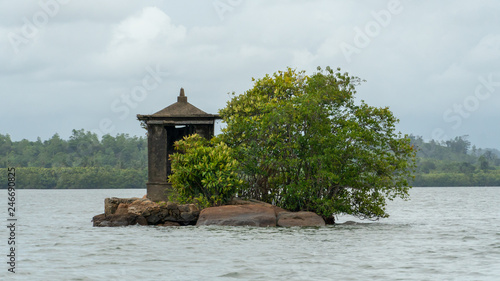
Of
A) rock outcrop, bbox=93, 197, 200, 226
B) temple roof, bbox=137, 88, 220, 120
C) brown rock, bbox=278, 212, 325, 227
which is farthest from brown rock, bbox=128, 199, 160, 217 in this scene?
brown rock, bbox=278, 212, 325, 227

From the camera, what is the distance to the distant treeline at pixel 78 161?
108 meters

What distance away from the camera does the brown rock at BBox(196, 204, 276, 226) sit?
26.3 metres

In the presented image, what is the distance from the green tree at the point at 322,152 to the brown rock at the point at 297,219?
81cm

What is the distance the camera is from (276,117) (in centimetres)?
2744

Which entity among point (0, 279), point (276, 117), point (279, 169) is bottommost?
point (0, 279)

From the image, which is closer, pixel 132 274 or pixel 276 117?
pixel 132 274

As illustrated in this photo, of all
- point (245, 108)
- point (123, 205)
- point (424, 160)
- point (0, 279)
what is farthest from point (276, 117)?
point (424, 160)

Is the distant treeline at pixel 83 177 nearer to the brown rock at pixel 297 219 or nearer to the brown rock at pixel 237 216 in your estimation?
the brown rock at pixel 237 216

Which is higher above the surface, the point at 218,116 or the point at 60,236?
the point at 218,116

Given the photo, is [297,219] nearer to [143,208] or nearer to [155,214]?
[155,214]

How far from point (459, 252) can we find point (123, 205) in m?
13.7

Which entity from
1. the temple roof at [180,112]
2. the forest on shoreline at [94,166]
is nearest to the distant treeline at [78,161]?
the forest on shoreline at [94,166]

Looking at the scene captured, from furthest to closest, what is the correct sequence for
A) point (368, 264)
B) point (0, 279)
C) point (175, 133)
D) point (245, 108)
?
1. point (175, 133)
2. point (245, 108)
3. point (368, 264)
4. point (0, 279)

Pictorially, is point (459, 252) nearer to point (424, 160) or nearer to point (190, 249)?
point (190, 249)
